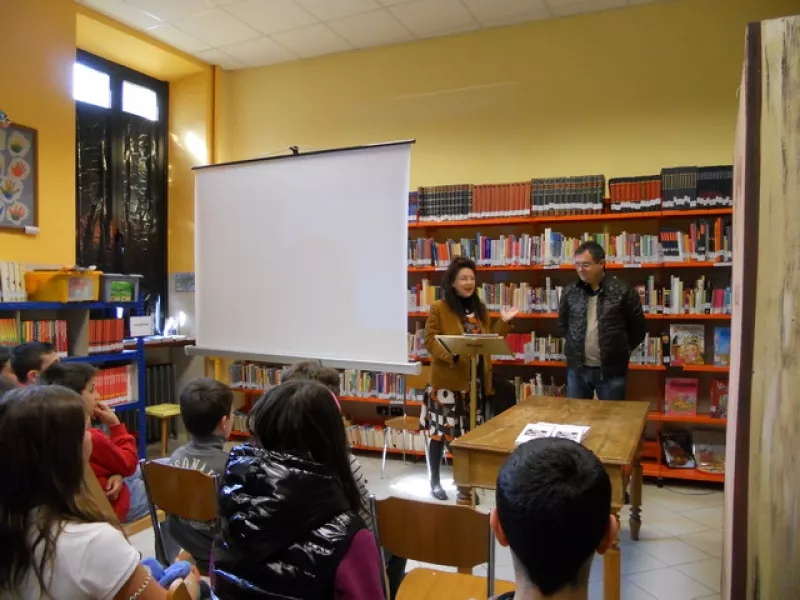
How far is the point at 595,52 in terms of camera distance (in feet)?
14.9

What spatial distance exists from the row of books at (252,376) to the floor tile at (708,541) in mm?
3337

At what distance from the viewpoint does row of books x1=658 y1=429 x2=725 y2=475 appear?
4055 mm

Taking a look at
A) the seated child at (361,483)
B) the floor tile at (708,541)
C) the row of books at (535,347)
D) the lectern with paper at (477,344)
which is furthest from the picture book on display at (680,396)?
the seated child at (361,483)

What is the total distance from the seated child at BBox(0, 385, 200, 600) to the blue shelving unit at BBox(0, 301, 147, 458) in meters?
2.92

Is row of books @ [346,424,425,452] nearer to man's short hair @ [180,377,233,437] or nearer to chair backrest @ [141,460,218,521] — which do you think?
man's short hair @ [180,377,233,437]

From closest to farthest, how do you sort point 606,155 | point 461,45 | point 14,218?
point 14,218
point 606,155
point 461,45

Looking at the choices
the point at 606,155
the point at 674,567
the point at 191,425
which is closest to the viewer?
the point at 191,425

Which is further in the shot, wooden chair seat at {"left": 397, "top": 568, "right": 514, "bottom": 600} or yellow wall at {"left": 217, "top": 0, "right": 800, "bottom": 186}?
yellow wall at {"left": 217, "top": 0, "right": 800, "bottom": 186}

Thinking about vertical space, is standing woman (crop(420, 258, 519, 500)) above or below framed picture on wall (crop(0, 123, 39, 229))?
below

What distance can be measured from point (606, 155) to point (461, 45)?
1.53 metres

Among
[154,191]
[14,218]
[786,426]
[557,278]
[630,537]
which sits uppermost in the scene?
[154,191]

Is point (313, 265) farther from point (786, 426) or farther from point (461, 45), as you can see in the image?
point (786, 426)

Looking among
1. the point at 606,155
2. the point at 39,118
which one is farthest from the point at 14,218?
the point at 606,155

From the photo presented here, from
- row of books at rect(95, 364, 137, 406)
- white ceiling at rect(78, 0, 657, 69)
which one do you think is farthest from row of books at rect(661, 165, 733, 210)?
row of books at rect(95, 364, 137, 406)
